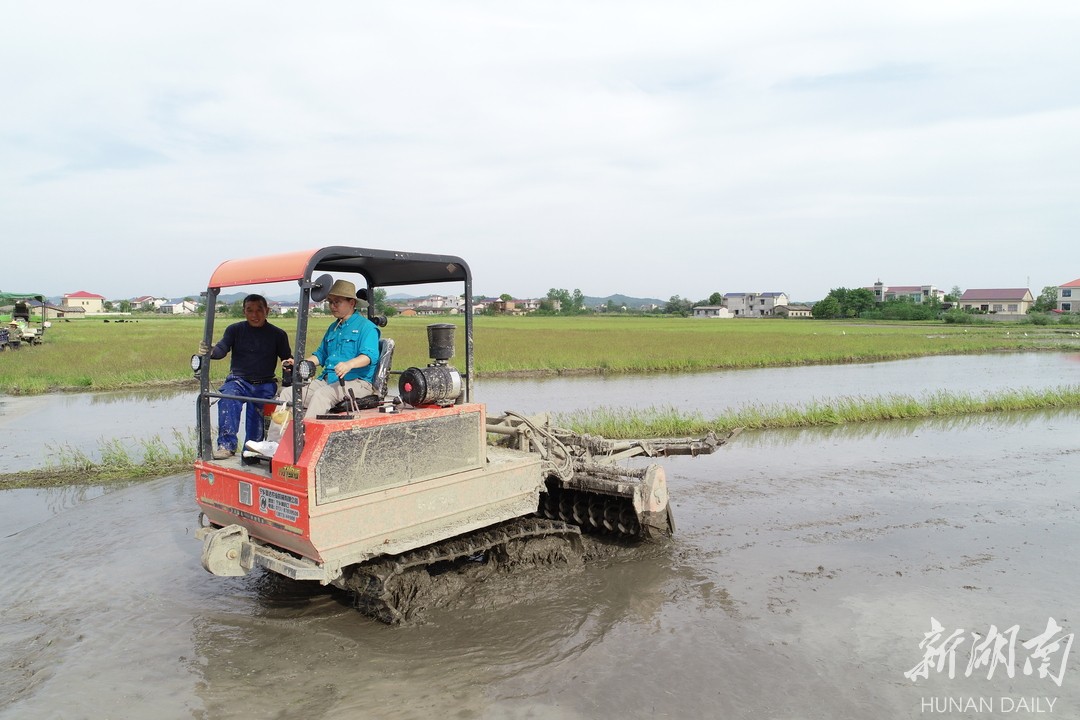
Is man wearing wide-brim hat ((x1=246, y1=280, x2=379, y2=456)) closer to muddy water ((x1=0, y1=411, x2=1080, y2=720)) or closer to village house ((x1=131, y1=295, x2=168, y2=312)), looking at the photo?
muddy water ((x1=0, y1=411, x2=1080, y2=720))

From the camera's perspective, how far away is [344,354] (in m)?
5.06

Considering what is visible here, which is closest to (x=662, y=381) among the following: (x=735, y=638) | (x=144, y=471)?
(x=144, y=471)

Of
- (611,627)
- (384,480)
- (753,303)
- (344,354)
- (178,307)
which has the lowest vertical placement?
(611,627)

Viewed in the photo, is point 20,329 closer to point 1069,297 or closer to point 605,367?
point 605,367

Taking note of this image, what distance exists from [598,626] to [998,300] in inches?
4135

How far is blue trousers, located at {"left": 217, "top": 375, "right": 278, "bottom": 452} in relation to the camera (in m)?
5.52

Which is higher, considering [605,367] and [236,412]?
[236,412]

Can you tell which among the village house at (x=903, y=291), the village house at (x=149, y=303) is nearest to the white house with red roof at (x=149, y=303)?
the village house at (x=149, y=303)

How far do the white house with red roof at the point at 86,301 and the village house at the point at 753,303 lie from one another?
317 feet

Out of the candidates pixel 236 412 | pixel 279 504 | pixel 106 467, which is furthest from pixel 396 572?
pixel 106 467

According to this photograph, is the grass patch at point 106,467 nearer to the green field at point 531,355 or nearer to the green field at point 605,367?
the green field at point 605,367

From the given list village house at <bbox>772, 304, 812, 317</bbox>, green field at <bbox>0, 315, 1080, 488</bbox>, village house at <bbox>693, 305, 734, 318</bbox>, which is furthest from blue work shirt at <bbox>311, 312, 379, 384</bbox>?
A: village house at <bbox>772, 304, 812, 317</bbox>

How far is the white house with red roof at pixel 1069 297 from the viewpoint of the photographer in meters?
90.5

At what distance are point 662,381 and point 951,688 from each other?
15.9 metres
